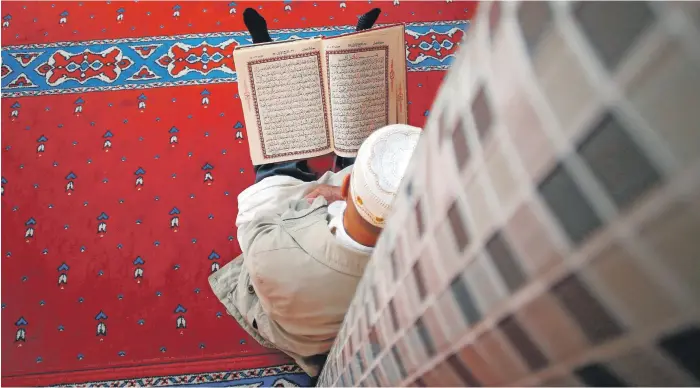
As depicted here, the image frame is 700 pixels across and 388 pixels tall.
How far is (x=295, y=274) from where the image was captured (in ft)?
2.76

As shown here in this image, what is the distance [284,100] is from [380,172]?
1.71 ft

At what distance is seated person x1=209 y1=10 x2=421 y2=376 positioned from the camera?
724 millimetres

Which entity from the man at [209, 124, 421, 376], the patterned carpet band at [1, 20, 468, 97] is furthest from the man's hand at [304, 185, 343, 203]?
the patterned carpet band at [1, 20, 468, 97]

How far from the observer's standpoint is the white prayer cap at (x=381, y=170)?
695mm

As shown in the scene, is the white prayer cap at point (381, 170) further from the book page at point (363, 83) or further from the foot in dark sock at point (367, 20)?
the foot in dark sock at point (367, 20)

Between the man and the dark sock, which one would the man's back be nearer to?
the man

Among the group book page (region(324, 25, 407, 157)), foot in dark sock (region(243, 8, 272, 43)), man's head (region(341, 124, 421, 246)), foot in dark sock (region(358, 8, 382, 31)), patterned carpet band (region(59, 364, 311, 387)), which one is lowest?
patterned carpet band (region(59, 364, 311, 387))

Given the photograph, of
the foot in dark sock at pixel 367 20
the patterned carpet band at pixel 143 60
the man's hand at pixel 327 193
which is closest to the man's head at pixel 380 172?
the man's hand at pixel 327 193

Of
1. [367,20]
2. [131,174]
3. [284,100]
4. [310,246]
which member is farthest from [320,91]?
[131,174]

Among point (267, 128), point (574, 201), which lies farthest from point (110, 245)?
point (574, 201)

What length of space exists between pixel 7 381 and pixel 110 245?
0.35m

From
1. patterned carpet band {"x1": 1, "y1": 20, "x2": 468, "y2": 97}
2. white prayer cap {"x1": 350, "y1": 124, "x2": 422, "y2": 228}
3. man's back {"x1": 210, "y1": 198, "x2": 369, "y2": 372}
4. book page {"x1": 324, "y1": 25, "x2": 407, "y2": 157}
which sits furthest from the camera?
patterned carpet band {"x1": 1, "y1": 20, "x2": 468, "y2": 97}

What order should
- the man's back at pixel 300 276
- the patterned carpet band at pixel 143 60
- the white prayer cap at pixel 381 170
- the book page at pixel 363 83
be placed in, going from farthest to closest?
the patterned carpet band at pixel 143 60 < the book page at pixel 363 83 < the man's back at pixel 300 276 < the white prayer cap at pixel 381 170

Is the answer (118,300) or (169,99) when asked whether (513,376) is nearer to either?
(118,300)
